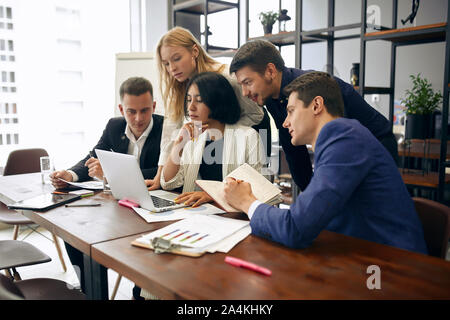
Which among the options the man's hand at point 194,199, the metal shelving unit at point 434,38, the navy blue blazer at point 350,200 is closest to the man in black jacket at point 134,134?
the man's hand at point 194,199

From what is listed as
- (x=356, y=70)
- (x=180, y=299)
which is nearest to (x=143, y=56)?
(x=356, y=70)

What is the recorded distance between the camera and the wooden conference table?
864mm

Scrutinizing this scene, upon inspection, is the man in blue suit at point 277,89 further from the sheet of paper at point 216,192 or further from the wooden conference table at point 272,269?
the wooden conference table at point 272,269

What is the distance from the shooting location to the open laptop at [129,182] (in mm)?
1520

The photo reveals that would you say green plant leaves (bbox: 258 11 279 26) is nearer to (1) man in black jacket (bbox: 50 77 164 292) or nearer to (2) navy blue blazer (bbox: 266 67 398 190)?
(1) man in black jacket (bbox: 50 77 164 292)

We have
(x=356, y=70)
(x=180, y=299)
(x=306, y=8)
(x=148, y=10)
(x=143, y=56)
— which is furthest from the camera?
(x=306, y=8)

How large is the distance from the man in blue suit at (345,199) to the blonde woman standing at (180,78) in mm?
768

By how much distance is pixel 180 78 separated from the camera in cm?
227

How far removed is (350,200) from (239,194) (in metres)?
0.36

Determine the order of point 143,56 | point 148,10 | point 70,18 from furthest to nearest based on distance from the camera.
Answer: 1. point 148,10
2. point 70,18
3. point 143,56

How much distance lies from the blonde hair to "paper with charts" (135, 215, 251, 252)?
111 centimetres

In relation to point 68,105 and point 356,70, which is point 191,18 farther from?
point 356,70
